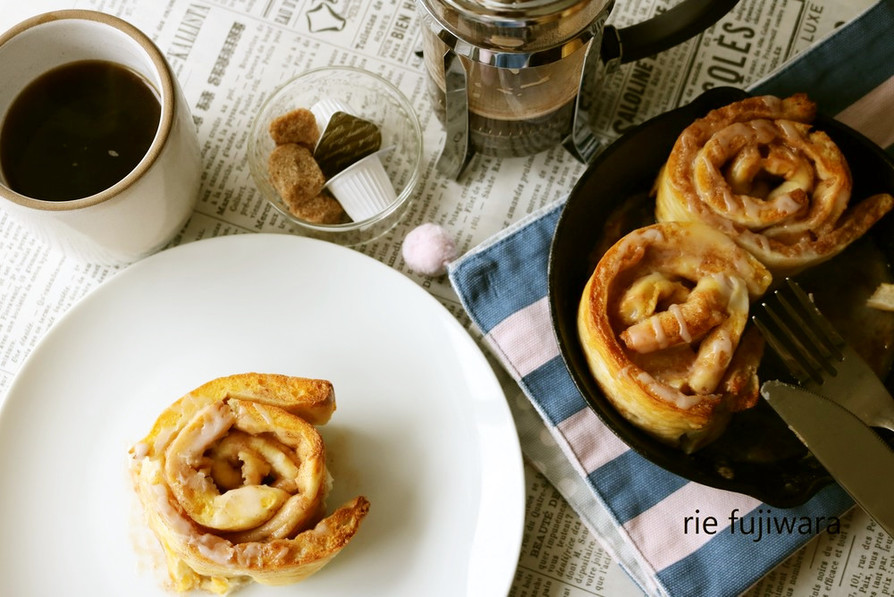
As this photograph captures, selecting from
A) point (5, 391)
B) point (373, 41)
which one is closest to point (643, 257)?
point (373, 41)

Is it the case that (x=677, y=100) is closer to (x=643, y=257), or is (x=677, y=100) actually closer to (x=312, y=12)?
(x=643, y=257)

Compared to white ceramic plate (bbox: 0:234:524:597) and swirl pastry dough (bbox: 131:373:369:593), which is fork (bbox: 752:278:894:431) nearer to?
white ceramic plate (bbox: 0:234:524:597)

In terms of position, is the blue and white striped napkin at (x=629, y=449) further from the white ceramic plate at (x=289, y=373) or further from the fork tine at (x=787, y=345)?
the fork tine at (x=787, y=345)

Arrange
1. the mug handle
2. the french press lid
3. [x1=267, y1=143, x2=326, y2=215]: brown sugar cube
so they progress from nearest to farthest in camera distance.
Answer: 1. the french press lid
2. the mug handle
3. [x1=267, y1=143, x2=326, y2=215]: brown sugar cube

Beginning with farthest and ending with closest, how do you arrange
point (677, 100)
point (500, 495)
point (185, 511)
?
1. point (677, 100)
2. point (500, 495)
3. point (185, 511)

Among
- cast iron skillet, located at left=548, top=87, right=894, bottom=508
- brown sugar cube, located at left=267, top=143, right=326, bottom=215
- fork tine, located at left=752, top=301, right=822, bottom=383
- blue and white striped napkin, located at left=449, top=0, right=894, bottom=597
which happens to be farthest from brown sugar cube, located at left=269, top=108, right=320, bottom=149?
fork tine, located at left=752, top=301, right=822, bottom=383

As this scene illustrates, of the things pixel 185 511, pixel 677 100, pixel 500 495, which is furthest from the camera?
pixel 677 100
